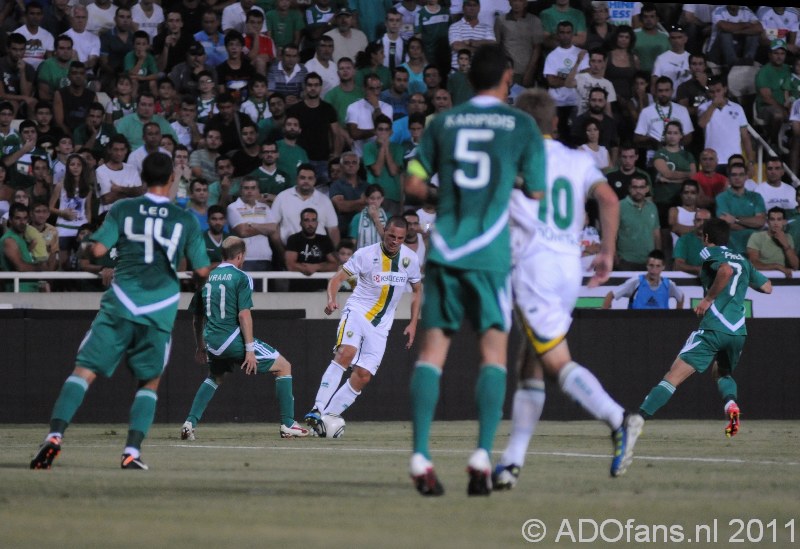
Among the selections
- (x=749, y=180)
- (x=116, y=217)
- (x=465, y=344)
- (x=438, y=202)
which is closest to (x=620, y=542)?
(x=438, y=202)

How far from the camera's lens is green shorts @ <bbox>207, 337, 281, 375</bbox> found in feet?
45.1

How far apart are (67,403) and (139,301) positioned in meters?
0.80

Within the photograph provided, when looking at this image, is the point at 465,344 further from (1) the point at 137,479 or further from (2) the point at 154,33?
(1) the point at 137,479

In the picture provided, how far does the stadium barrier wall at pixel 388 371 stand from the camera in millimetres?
16500

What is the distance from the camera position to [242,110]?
19.0 metres

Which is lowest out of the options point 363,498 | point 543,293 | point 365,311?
point 365,311

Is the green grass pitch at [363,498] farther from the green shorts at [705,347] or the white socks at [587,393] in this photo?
the green shorts at [705,347]

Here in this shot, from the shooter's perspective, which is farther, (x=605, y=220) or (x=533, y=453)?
(x=533, y=453)

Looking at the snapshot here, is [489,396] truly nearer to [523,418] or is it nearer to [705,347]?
[523,418]

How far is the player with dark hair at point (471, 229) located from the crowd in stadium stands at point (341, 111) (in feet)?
33.1

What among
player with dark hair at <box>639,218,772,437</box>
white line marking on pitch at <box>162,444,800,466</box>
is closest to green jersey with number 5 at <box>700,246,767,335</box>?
player with dark hair at <box>639,218,772,437</box>

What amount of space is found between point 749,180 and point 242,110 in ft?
23.9

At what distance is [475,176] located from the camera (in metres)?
6.82

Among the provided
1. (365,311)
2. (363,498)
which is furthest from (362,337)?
(363,498)
